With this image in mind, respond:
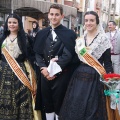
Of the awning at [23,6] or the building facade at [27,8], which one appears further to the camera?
the building facade at [27,8]

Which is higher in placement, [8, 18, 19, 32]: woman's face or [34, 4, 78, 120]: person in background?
[8, 18, 19, 32]: woman's face

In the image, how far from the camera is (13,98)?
4125 millimetres

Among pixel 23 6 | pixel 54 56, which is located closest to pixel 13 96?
pixel 54 56

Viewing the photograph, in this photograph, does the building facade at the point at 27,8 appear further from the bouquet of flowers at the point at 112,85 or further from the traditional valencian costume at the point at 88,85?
the bouquet of flowers at the point at 112,85

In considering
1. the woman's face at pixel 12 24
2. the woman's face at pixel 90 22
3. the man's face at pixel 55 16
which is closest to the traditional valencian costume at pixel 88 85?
the woman's face at pixel 90 22

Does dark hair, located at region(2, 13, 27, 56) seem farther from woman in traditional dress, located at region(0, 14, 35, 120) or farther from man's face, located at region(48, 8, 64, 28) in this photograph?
man's face, located at region(48, 8, 64, 28)

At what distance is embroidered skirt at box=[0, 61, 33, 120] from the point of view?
4121 millimetres

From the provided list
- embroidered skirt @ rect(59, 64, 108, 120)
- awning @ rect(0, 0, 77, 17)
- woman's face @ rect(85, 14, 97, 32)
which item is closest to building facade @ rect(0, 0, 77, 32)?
awning @ rect(0, 0, 77, 17)

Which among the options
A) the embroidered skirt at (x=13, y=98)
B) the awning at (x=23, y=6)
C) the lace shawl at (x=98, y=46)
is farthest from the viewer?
the awning at (x=23, y=6)

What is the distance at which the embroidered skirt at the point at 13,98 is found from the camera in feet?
13.5

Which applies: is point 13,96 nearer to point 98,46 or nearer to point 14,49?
point 14,49

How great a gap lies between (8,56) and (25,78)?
38cm

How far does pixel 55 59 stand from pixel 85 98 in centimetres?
62

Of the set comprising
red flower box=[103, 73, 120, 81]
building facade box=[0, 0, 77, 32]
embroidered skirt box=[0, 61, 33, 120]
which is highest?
building facade box=[0, 0, 77, 32]
